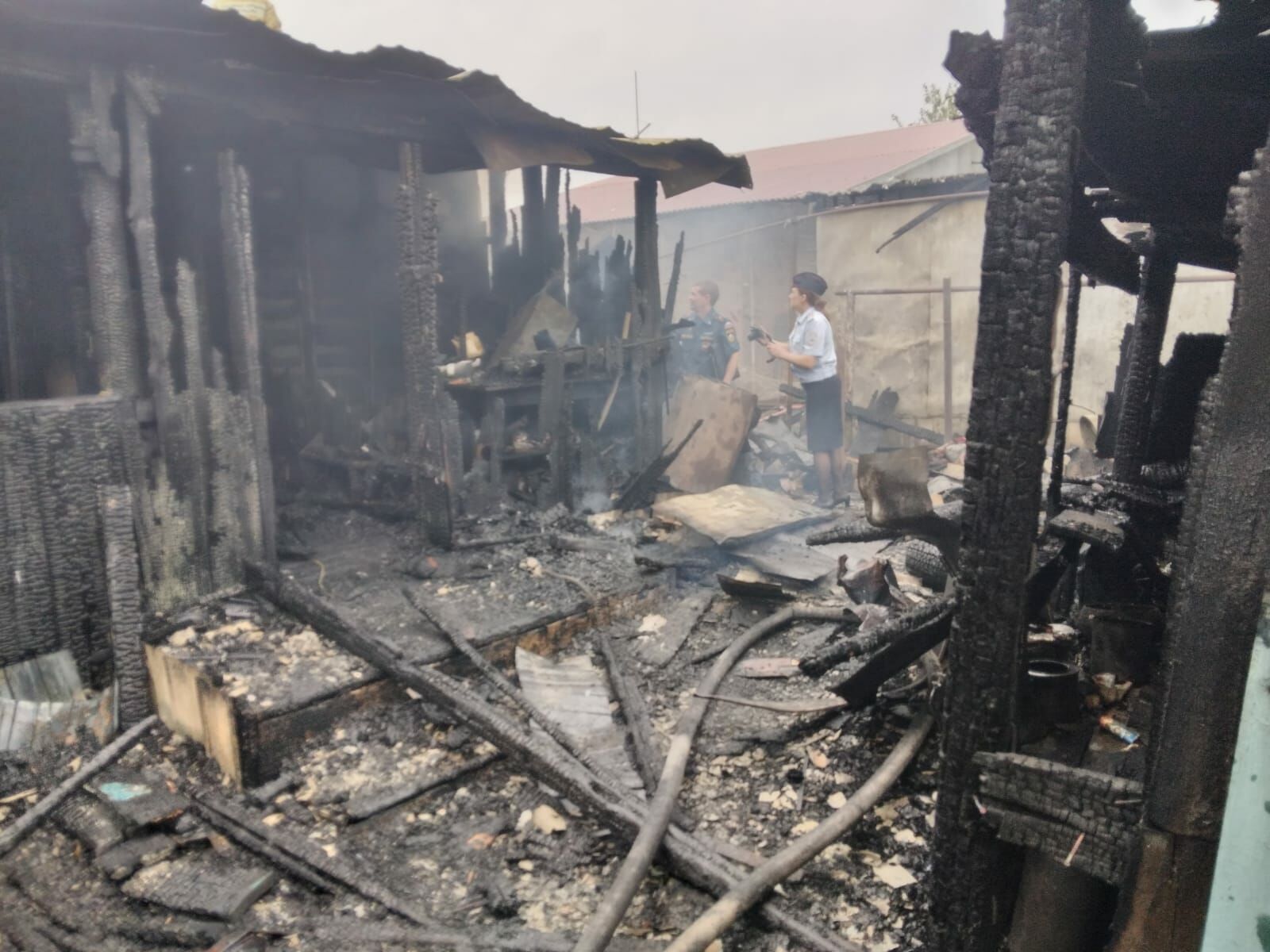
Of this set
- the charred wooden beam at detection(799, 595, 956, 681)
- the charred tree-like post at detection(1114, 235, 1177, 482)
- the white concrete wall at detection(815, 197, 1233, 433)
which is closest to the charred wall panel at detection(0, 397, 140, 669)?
the charred wooden beam at detection(799, 595, 956, 681)

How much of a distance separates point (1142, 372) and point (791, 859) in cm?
395

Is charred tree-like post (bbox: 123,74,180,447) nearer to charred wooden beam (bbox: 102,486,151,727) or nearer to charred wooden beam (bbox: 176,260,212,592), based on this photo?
charred wooden beam (bbox: 176,260,212,592)

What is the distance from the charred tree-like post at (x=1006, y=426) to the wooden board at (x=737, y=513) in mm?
4596

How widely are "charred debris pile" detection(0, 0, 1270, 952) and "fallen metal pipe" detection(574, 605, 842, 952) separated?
0.03m

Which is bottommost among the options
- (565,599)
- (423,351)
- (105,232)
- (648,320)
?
(565,599)

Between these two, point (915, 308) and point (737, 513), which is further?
point (915, 308)

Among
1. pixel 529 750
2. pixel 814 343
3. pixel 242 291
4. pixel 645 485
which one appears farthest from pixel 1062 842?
pixel 814 343

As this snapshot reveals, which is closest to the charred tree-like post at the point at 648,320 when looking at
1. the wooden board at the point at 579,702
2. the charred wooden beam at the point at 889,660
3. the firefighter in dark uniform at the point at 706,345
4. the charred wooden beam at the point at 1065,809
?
the firefighter in dark uniform at the point at 706,345

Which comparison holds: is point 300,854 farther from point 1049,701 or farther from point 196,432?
point 1049,701

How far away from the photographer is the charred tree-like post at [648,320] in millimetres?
9406

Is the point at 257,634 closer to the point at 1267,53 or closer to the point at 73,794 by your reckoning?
the point at 73,794

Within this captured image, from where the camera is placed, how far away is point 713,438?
985 centimetres

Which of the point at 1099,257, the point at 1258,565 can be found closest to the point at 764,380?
the point at 1099,257

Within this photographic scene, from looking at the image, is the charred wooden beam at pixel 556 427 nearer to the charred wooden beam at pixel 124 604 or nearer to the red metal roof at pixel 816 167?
the charred wooden beam at pixel 124 604
